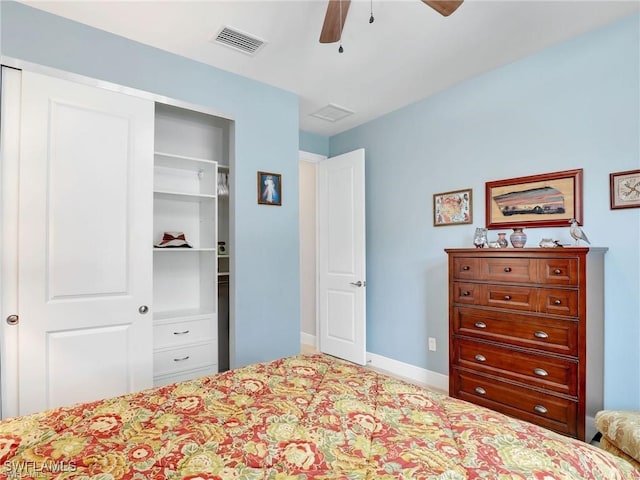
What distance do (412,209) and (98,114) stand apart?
272 cm

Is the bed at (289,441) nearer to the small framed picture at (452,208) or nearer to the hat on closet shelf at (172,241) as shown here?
the hat on closet shelf at (172,241)

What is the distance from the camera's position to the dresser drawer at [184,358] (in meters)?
2.59

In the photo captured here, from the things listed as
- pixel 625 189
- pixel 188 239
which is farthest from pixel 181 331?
pixel 625 189

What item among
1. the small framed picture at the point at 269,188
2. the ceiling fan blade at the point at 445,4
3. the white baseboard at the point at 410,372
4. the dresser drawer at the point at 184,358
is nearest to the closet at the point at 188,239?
the dresser drawer at the point at 184,358

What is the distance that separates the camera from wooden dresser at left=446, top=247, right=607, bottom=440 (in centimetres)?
205

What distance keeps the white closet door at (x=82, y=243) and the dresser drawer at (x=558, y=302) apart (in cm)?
257

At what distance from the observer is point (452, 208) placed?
3.16 metres

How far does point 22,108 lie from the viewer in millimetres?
2002

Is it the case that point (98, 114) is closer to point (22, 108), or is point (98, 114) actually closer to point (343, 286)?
point (22, 108)

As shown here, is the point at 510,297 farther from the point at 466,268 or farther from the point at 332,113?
the point at 332,113

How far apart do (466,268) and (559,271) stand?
23.1 inches

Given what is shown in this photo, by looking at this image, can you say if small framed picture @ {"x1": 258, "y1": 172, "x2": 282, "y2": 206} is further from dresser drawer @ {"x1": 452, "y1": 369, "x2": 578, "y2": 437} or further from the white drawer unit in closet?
dresser drawer @ {"x1": 452, "y1": 369, "x2": 578, "y2": 437}

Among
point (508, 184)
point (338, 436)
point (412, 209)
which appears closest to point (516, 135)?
point (508, 184)

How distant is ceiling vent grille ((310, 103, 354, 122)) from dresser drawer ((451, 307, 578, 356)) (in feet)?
7.36
